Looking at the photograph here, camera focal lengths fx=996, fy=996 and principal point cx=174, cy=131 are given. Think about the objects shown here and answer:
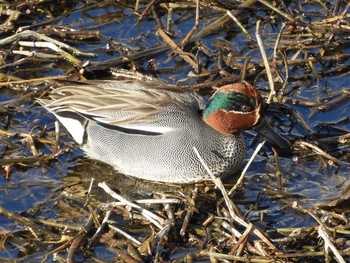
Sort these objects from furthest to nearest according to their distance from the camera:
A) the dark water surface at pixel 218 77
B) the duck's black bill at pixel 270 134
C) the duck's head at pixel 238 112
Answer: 1. the duck's black bill at pixel 270 134
2. the duck's head at pixel 238 112
3. the dark water surface at pixel 218 77

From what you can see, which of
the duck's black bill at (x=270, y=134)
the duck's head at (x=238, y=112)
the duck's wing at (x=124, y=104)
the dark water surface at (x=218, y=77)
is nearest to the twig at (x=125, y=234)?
the dark water surface at (x=218, y=77)

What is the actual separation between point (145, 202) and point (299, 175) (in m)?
1.35

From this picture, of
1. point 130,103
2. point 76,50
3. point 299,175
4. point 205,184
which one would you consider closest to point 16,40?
point 76,50

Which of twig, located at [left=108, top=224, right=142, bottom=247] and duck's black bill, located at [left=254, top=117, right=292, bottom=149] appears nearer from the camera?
twig, located at [left=108, top=224, right=142, bottom=247]

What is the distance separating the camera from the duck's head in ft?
24.4

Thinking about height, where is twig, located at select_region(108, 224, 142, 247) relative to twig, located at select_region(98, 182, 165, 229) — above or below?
below

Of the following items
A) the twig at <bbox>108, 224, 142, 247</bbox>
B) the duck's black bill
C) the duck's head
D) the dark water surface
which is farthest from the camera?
the duck's black bill

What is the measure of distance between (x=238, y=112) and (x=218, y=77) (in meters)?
1.14

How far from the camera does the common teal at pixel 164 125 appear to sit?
24.6ft

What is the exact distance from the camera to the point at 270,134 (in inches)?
301

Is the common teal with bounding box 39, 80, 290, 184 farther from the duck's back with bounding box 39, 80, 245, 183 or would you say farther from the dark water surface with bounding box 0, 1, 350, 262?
the dark water surface with bounding box 0, 1, 350, 262

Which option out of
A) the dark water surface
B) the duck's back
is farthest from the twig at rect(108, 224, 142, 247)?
the duck's back

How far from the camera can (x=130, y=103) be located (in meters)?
7.60

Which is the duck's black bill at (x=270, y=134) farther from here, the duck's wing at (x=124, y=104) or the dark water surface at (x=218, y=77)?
the duck's wing at (x=124, y=104)
